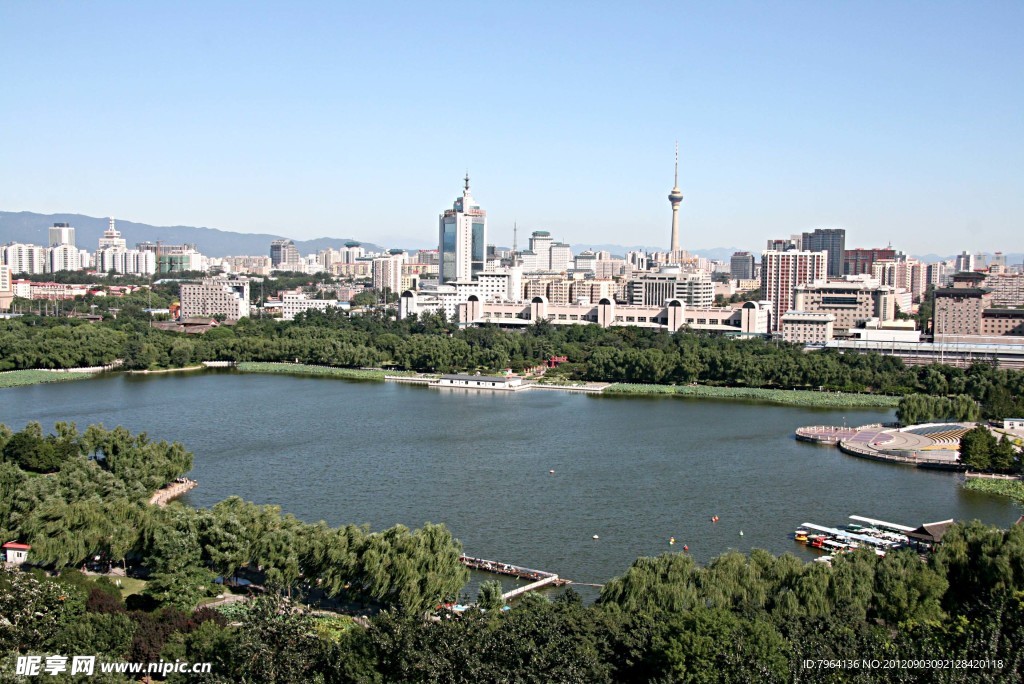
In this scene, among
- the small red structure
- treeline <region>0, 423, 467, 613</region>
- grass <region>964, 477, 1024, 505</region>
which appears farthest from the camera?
grass <region>964, 477, 1024, 505</region>

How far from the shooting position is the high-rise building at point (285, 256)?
52938 mm

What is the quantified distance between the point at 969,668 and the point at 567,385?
11353 mm

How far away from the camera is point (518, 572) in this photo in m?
6.30

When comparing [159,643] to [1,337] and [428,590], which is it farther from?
[1,337]

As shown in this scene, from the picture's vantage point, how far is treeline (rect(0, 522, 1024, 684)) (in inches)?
158

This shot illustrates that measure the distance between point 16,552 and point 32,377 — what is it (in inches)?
374

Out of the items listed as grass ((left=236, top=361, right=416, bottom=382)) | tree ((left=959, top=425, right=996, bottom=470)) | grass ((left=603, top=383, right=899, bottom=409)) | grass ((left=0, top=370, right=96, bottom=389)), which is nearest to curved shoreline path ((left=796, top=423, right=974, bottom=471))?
tree ((left=959, top=425, right=996, bottom=470))

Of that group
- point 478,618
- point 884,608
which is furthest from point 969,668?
point 478,618

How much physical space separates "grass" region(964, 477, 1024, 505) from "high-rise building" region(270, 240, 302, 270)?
4610cm

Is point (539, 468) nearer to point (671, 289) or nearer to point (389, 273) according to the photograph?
point (671, 289)

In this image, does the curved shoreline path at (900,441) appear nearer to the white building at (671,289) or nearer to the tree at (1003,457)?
the tree at (1003,457)

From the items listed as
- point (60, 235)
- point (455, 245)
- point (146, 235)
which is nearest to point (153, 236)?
point (146, 235)

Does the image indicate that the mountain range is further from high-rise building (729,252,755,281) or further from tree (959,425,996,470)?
tree (959,425,996,470)

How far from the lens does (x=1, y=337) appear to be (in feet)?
Answer: 52.9
